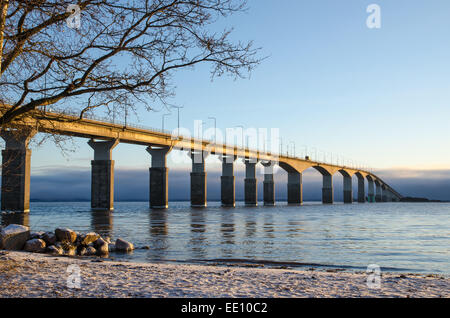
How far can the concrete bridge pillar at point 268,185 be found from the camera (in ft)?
443

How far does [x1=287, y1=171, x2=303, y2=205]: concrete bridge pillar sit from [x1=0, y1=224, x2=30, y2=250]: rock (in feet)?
417

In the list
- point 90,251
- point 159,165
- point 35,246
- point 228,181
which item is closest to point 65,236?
point 35,246

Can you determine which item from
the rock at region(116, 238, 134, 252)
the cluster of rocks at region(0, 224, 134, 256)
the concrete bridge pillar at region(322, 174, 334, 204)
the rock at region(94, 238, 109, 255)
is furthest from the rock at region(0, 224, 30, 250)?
the concrete bridge pillar at region(322, 174, 334, 204)

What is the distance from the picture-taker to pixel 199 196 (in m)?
103

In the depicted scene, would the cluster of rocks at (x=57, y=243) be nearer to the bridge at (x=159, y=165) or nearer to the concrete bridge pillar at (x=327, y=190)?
the bridge at (x=159, y=165)

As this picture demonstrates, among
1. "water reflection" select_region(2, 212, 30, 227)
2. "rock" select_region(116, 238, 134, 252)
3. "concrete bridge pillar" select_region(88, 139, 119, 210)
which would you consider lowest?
"water reflection" select_region(2, 212, 30, 227)

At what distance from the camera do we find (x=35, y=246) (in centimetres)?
1731

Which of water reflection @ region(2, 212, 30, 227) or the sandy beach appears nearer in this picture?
the sandy beach

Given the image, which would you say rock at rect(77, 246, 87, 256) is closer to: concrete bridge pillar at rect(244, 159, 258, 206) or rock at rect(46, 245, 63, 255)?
rock at rect(46, 245, 63, 255)

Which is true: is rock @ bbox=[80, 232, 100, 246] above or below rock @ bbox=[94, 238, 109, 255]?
above

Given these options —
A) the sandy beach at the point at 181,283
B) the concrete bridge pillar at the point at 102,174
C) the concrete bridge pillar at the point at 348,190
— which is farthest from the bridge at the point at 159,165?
the concrete bridge pillar at the point at 348,190

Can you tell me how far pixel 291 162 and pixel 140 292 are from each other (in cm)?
12169

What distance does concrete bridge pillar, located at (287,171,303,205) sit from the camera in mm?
141375
